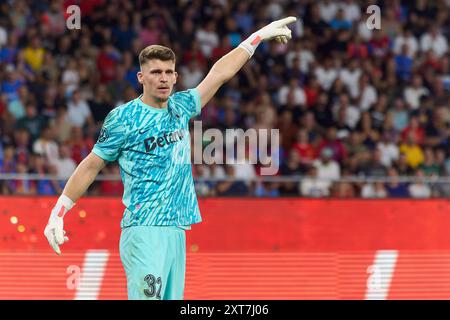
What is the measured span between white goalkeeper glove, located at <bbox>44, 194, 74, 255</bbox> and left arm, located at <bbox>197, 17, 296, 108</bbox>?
3.94 feet

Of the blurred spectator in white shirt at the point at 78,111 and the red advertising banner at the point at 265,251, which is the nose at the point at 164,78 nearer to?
the red advertising banner at the point at 265,251

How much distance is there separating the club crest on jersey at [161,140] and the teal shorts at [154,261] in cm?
54

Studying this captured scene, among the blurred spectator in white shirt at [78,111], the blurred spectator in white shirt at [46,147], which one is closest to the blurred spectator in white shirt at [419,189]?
the blurred spectator in white shirt at [78,111]

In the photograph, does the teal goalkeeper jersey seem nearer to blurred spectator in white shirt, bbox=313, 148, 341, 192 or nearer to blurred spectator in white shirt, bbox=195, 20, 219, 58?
blurred spectator in white shirt, bbox=313, 148, 341, 192

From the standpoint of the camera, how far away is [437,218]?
12.6 metres

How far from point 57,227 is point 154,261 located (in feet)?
2.42

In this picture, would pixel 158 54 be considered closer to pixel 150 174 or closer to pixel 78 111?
pixel 150 174

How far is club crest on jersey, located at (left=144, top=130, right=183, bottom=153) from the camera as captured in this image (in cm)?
740

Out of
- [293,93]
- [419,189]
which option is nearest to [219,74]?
[419,189]

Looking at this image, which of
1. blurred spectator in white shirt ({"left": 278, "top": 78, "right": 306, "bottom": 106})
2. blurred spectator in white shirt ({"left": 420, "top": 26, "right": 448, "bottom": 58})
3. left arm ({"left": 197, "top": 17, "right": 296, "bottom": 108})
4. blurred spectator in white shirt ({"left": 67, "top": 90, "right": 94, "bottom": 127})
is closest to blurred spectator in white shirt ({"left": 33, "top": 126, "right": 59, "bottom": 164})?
blurred spectator in white shirt ({"left": 67, "top": 90, "right": 94, "bottom": 127})

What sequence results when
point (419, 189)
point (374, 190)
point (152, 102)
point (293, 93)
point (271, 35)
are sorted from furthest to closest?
point (293, 93) < point (419, 189) < point (374, 190) < point (271, 35) < point (152, 102)

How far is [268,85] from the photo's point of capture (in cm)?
1739

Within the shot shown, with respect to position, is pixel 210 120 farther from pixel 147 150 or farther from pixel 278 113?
pixel 147 150

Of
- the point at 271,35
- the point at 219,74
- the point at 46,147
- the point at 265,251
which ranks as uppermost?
the point at 271,35
